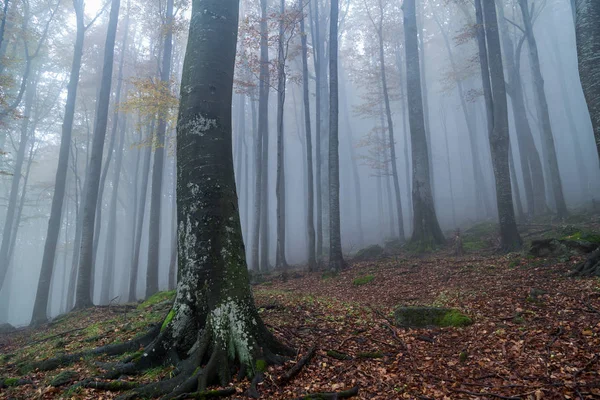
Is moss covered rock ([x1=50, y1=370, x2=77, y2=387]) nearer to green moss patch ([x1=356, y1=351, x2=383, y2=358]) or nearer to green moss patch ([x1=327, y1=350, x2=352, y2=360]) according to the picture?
green moss patch ([x1=327, y1=350, x2=352, y2=360])

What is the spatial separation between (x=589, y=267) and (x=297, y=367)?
20.2 feet

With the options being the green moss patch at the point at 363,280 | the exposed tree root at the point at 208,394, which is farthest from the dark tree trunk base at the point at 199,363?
the green moss patch at the point at 363,280

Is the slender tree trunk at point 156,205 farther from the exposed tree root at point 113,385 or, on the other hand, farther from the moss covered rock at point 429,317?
the moss covered rock at point 429,317

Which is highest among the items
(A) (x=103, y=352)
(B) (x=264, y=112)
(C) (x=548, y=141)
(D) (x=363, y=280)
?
(B) (x=264, y=112)

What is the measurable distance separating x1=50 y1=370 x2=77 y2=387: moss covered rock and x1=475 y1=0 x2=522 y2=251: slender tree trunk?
36.0 ft

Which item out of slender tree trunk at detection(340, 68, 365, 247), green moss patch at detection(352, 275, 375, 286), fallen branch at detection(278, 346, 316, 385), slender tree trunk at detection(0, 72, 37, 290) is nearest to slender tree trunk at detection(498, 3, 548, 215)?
slender tree trunk at detection(340, 68, 365, 247)

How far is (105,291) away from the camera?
21.5 meters

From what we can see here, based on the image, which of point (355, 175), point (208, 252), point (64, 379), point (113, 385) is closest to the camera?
point (113, 385)

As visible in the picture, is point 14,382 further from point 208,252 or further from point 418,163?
point 418,163

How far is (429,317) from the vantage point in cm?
537

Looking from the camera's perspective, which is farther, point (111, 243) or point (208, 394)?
point (111, 243)

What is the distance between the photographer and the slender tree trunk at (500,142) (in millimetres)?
9859

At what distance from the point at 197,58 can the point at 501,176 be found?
9.65 meters

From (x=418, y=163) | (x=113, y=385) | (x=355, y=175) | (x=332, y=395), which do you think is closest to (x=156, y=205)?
(x=113, y=385)
